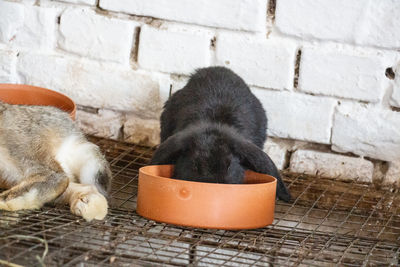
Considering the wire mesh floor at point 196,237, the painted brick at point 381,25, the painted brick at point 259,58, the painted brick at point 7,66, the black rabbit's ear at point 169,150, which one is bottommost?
the wire mesh floor at point 196,237

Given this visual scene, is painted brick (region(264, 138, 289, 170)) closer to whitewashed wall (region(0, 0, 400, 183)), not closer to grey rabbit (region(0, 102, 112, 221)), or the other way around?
whitewashed wall (region(0, 0, 400, 183))

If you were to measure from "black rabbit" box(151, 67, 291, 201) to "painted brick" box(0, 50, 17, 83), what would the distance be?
0.89 meters

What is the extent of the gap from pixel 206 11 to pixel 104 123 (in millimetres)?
782

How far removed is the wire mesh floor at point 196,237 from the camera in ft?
5.71

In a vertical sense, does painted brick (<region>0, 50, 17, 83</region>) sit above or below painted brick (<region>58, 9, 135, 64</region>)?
below

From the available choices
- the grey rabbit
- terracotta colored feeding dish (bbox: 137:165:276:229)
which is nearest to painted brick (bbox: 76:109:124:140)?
the grey rabbit

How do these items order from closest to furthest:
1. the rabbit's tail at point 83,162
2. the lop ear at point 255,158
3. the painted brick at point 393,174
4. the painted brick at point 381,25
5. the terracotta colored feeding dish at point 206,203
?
the terracotta colored feeding dish at point 206,203
the lop ear at point 255,158
the rabbit's tail at point 83,162
the painted brick at point 381,25
the painted brick at point 393,174

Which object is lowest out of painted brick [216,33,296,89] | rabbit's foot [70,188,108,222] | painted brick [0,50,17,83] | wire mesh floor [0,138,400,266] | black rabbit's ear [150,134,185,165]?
wire mesh floor [0,138,400,266]

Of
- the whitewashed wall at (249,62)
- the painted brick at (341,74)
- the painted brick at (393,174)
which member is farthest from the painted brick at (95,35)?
the painted brick at (393,174)

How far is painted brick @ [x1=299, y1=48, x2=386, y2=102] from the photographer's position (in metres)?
2.80

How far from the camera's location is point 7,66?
3148mm

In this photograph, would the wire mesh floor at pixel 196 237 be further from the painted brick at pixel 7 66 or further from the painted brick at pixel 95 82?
the painted brick at pixel 7 66

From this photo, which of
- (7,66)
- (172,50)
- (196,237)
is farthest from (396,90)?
(7,66)

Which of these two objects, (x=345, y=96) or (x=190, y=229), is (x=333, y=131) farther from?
(x=190, y=229)
